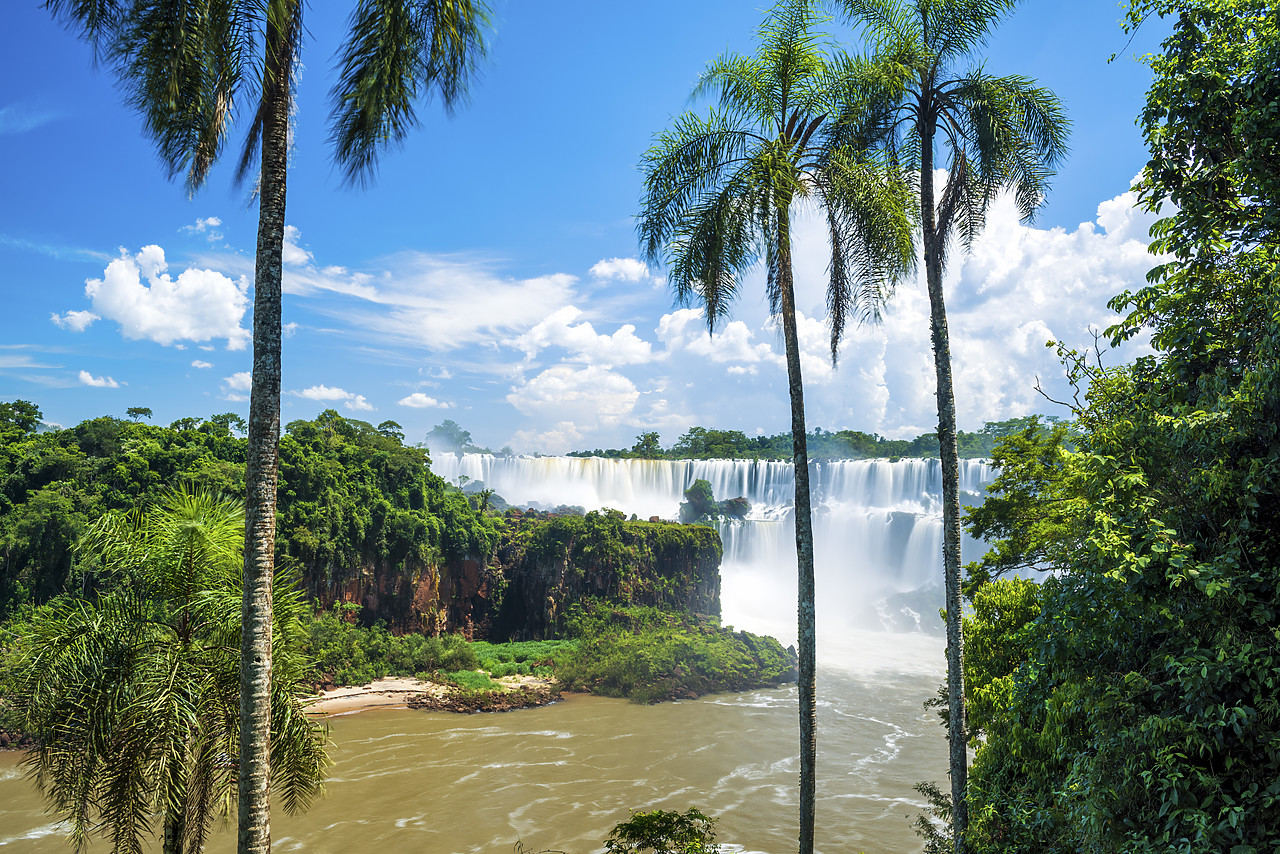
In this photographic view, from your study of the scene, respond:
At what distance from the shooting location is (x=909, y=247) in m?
7.96

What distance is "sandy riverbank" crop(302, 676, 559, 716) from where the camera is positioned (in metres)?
24.1

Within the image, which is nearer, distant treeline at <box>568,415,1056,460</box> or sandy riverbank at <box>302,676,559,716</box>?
sandy riverbank at <box>302,676,559,716</box>

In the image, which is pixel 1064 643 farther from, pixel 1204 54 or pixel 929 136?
pixel 929 136

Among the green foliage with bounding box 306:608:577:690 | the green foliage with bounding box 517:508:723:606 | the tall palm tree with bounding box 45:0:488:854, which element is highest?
the tall palm tree with bounding box 45:0:488:854

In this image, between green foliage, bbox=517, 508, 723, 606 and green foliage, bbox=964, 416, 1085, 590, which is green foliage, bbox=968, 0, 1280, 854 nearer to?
green foliage, bbox=964, 416, 1085, 590

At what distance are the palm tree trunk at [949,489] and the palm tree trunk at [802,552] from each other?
1.53 meters

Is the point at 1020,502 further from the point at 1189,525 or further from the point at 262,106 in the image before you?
the point at 262,106

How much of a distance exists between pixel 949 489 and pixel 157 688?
8.28m

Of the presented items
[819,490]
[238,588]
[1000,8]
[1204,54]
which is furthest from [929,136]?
[819,490]

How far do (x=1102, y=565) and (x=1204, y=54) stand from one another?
3.81 m

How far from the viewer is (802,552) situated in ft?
26.8

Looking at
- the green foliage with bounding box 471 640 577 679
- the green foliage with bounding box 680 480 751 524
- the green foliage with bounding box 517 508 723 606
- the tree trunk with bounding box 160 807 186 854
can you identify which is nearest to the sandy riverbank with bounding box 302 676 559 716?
the green foliage with bounding box 471 640 577 679

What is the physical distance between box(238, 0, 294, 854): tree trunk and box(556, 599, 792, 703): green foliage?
24.0 metres

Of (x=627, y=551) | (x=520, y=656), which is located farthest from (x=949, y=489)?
(x=627, y=551)
